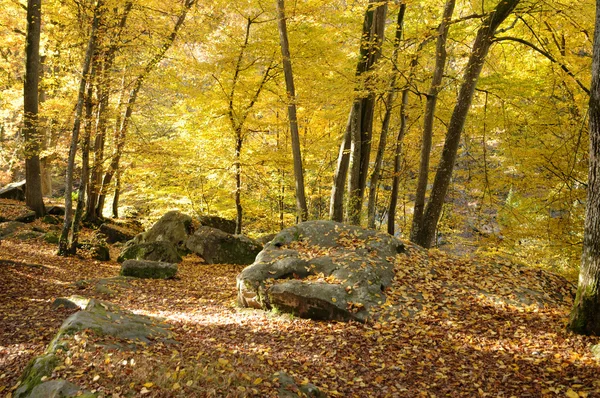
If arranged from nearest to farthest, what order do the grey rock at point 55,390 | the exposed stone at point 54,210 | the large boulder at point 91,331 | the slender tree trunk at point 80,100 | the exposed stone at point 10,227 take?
the grey rock at point 55,390 → the large boulder at point 91,331 → the slender tree trunk at point 80,100 → the exposed stone at point 10,227 → the exposed stone at point 54,210

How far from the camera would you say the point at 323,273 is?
7.16m

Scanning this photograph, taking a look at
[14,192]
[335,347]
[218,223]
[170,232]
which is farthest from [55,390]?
[14,192]

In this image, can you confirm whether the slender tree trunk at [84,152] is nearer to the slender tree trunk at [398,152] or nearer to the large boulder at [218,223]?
the large boulder at [218,223]

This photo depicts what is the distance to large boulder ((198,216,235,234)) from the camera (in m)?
14.0

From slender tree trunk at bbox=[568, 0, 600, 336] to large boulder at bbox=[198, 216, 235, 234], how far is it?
11075 millimetres

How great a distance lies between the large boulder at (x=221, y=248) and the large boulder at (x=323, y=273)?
11.7 feet

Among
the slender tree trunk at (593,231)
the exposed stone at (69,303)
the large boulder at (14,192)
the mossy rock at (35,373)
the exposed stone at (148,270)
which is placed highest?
the slender tree trunk at (593,231)

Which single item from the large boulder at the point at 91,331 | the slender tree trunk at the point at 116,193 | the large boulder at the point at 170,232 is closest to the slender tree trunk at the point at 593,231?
the large boulder at the point at 91,331

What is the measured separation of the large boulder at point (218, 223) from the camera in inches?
550

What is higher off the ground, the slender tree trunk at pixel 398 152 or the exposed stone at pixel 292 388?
the slender tree trunk at pixel 398 152

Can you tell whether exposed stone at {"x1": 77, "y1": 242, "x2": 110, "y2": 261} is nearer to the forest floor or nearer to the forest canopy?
the forest canopy

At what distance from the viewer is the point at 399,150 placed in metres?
12.5

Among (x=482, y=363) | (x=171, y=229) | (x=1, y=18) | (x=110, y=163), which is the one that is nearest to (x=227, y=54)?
(x=110, y=163)

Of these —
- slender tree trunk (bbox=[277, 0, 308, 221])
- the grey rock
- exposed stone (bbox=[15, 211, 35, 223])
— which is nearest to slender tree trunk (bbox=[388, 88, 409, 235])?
slender tree trunk (bbox=[277, 0, 308, 221])
